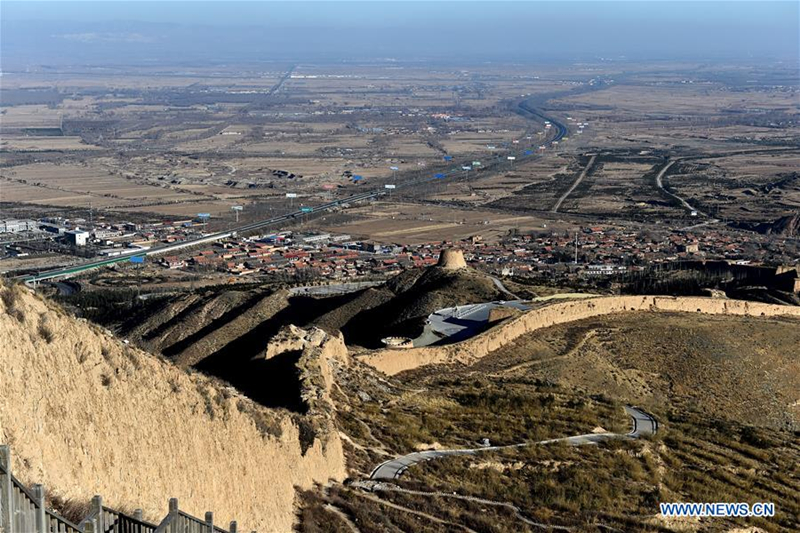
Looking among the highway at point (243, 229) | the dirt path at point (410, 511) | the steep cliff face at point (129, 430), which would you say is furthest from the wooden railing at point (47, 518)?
the highway at point (243, 229)

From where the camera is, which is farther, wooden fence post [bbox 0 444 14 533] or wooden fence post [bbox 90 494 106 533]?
wooden fence post [bbox 90 494 106 533]

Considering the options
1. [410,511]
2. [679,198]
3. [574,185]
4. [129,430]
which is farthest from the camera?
[574,185]

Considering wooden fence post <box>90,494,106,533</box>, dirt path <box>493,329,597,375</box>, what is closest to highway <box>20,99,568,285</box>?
dirt path <box>493,329,597,375</box>

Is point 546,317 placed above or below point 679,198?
above

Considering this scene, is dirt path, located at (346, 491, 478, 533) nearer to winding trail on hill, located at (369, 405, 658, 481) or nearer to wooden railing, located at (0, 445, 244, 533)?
winding trail on hill, located at (369, 405, 658, 481)

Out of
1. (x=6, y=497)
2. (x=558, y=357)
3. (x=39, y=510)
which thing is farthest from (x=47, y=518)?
(x=558, y=357)

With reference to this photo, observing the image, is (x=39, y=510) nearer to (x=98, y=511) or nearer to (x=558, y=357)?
(x=98, y=511)

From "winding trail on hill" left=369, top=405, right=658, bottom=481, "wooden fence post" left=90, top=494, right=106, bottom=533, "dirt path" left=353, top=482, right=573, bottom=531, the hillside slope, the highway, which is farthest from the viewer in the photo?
the highway

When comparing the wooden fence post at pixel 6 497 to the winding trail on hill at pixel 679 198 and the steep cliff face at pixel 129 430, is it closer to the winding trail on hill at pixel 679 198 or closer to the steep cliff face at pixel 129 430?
the steep cliff face at pixel 129 430
